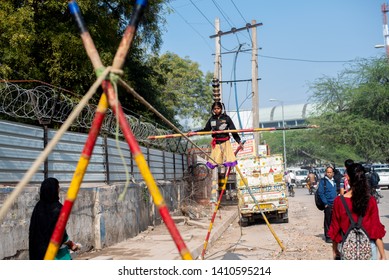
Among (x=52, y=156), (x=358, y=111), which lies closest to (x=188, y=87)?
(x=358, y=111)

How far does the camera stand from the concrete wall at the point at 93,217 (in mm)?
7281

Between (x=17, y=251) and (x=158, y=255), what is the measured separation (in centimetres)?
270

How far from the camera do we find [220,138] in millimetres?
8523

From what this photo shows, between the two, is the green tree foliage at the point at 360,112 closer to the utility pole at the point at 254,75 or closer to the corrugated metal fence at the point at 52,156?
the utility pole at the point at 254,75

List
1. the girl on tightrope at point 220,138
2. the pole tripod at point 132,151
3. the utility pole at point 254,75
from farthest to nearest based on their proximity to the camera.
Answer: the utility pole at point 254,75
the girl on tightrope at point 220,138
the pole tripod at point 132,151

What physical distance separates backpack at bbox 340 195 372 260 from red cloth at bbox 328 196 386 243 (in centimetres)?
4

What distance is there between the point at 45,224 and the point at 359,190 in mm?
2803

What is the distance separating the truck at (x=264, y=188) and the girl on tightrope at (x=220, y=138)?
25.7ft

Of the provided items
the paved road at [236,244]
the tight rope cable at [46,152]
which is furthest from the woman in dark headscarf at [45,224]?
the paved road at [236,244]

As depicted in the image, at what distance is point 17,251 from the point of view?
24.3ft

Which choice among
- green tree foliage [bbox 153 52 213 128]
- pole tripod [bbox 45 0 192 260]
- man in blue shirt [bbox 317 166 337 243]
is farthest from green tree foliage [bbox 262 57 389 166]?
pole tripod [bbox 45 0 192 260]

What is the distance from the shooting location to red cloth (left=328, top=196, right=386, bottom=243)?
14.8 feet
